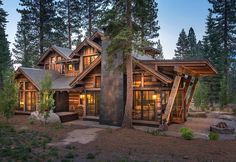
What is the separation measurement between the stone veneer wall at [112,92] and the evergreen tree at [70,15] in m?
22.0

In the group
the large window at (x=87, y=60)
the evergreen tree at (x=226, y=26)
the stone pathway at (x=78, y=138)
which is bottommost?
the stone pathway at (x=78, y=138)

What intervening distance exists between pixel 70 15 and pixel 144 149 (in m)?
32.6

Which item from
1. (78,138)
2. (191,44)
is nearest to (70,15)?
(78,138)

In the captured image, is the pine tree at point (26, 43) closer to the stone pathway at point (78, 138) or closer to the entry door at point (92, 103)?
the entry door at point (92, 103)

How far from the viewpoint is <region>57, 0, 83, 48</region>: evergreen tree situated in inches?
1411

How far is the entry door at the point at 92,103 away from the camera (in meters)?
17.9

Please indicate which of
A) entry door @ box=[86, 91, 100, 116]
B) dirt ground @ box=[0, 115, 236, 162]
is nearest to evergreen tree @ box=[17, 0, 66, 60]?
entry door @ box=[86, 91, 100, 116]

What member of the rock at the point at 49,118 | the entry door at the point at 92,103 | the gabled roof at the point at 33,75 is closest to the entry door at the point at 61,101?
the gabled roof at the point at 33,75

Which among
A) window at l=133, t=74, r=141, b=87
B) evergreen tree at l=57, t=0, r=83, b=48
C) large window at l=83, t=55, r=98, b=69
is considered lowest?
window at l=133, t=74, r=141, b=87

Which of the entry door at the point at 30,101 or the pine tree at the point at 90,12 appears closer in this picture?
the entry door at the point at 30,101

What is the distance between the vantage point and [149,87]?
15.1 meters

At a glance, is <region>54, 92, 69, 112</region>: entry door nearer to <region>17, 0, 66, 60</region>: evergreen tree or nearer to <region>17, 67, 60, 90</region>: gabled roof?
<region>17, 67, 60, 90</region>: gabled roof

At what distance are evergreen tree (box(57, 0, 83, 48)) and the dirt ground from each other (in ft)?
91.0

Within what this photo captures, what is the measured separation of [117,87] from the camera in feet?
51.4
